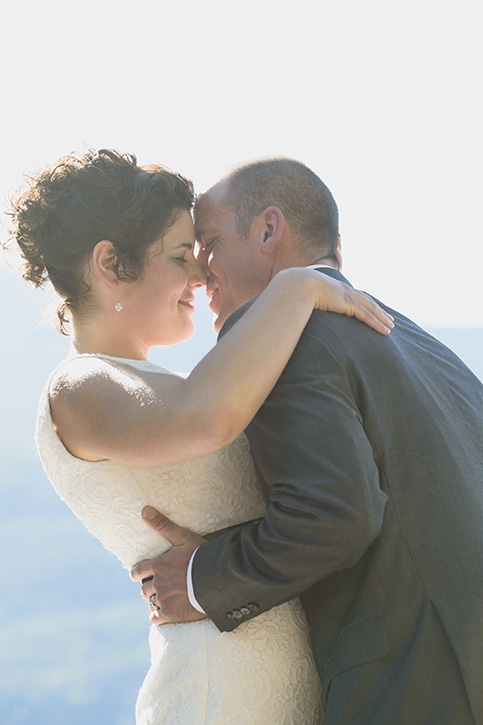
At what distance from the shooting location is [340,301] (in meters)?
1.80

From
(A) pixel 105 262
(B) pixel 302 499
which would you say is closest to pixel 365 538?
(B) pixel 302 499

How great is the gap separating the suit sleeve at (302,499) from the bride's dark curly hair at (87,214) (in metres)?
0.70

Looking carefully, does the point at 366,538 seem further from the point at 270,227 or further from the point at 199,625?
the point at 270,227

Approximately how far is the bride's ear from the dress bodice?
Result: 17.4 inches

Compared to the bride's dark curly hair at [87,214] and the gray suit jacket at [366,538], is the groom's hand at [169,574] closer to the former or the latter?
the gray suit jacket at [366,538]

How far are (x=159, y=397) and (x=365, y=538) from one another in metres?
0.53

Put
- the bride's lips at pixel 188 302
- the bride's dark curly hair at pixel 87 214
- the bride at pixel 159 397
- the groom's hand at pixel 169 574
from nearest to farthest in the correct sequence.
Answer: the bride at pixel 159 397, the groom's hand at pixel 169 574, the bride's dark curly hair at pixel 87 214, the bride's lips at pixel 188 302

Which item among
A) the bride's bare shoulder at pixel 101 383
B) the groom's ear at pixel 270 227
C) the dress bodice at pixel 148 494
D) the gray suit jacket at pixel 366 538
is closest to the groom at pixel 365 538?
the gray suit jacket at pixel 366 538

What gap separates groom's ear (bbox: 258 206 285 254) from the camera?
2232 millimetres

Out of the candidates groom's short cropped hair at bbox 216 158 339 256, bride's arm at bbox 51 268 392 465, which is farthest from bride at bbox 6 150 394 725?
groom's short cropped hair at bbox 216 158 339 256

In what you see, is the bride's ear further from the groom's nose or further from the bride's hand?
the bride's hand

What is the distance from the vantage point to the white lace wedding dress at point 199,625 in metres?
1.78

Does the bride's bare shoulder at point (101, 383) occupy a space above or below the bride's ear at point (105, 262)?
below

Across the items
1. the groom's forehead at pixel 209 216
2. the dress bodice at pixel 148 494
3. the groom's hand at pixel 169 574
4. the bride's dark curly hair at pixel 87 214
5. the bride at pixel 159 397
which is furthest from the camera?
the groom's forehead at pixel 209 216
